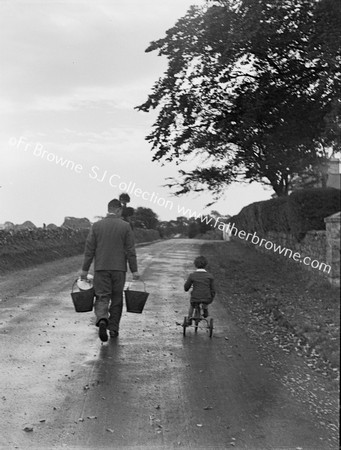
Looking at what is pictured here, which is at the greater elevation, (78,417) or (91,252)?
(91,252)

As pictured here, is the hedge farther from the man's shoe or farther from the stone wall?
the stone wall

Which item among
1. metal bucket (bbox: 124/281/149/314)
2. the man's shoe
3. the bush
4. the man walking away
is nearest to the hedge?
the bush

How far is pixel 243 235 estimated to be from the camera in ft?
131

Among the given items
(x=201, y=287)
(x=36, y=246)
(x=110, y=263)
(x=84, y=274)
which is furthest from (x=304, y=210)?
(x=36, y=246)

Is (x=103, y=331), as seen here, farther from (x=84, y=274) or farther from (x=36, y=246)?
(x=36, y=246)

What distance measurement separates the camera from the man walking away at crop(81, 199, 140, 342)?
29.9 feet

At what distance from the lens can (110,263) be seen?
914cm

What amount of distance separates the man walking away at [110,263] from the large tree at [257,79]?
780 cm

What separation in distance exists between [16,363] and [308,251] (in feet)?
36.5

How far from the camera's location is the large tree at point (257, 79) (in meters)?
15.8

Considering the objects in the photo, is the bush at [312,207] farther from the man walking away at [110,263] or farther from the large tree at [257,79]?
the man walking away at [110,263]

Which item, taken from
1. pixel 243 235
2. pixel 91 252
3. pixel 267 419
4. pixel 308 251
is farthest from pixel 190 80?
pixel 243 235

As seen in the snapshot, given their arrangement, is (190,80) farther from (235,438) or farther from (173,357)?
(235,438)

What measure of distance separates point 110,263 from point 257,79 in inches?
447
